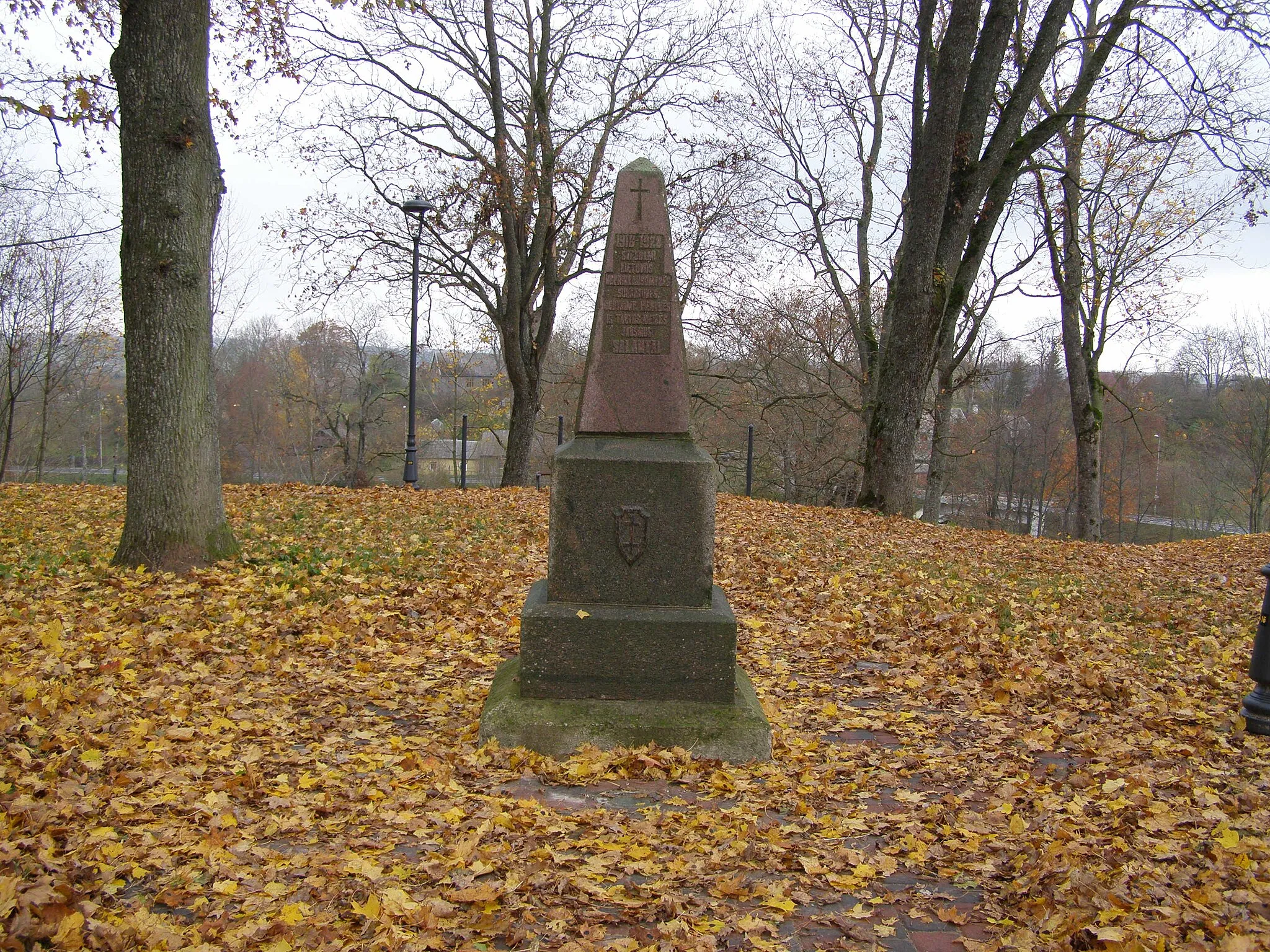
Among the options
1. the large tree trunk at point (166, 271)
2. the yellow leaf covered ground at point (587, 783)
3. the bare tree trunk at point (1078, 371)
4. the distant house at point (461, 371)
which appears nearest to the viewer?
the yellow leaf covered ground at point (587, 783)

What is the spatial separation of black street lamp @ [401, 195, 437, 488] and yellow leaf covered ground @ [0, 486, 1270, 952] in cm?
808

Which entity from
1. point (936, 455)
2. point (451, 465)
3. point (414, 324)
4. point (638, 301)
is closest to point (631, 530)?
point (638, 301)

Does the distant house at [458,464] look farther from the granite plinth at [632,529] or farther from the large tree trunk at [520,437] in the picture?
the granite plinth at [632,529]

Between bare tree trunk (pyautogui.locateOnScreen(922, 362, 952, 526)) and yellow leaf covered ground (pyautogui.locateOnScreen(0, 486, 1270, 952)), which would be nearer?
yellow leaf covered ground (pyautogui.locateOnScreen(0, 486, 1270, 952))

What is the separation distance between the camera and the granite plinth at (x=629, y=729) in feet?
14.5

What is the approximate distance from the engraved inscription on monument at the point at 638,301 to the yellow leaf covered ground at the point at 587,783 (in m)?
2.23

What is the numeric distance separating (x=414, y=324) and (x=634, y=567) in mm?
12029

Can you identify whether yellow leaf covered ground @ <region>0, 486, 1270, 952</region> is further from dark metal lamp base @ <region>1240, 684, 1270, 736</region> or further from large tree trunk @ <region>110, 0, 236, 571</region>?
large tree trunk @ <region>110, 0, 236, 571</region>

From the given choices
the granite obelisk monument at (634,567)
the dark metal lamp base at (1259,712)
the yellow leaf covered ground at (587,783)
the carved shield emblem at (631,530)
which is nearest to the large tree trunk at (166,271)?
the yellow leaf covered ground at (587,783)

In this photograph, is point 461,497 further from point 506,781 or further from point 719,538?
point 506,781

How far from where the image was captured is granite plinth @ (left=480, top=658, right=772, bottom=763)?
14.5 feet

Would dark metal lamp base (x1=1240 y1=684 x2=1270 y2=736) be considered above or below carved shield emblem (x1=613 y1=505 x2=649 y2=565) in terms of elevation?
below

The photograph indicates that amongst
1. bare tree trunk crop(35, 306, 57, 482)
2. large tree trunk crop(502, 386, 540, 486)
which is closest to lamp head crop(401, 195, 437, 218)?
large tree trunk crop(502, 386, 540, 486)

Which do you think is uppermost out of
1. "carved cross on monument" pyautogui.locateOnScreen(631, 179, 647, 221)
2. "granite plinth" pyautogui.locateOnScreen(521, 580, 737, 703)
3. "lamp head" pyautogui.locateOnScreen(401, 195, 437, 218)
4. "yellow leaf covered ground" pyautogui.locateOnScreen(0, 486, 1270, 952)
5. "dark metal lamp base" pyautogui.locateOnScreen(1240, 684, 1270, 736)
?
"lamp head" pyautogui.locateOnScreen(401, 195, 437, 218)
